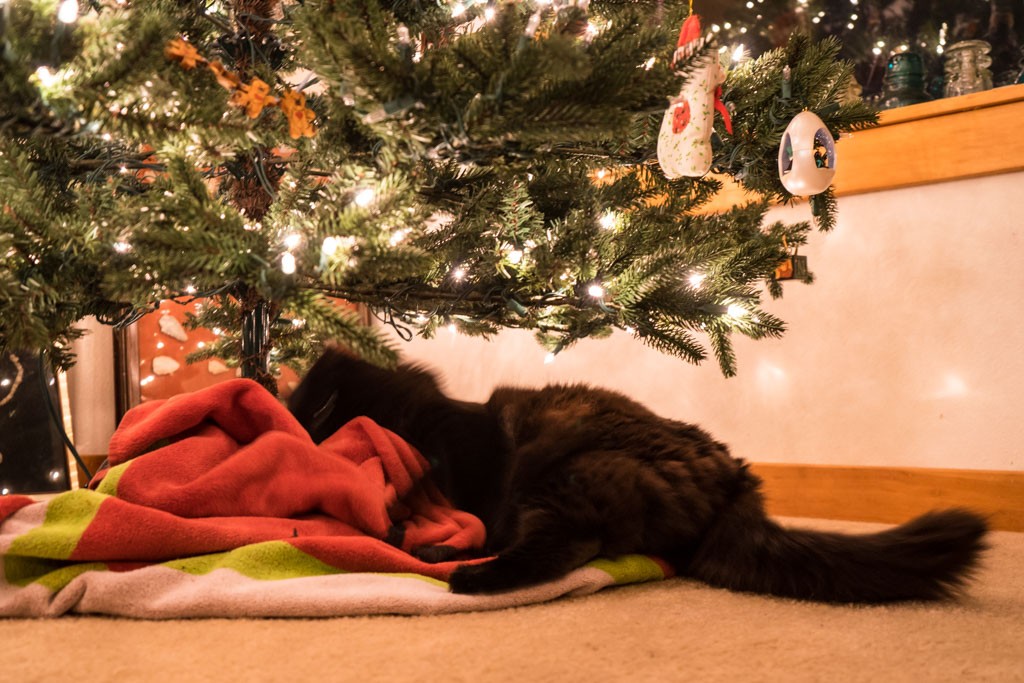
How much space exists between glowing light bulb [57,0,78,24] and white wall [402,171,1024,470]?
1.02 m

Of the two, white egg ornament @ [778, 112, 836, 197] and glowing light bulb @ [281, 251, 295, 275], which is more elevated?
white egg ornament @ [778, 112, 836, 197]

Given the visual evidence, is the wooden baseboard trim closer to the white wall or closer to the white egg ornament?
→ the white wall

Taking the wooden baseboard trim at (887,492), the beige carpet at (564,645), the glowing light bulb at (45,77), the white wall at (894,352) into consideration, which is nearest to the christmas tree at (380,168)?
the glowing light bulb at (45,77)

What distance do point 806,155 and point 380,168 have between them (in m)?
0.54

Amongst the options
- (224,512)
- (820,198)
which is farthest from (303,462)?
(820,198)

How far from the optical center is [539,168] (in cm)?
126

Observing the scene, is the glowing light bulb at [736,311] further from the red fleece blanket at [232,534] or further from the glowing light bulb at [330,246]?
the glowing light bulb at [330,246]

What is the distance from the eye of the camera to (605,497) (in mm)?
1047

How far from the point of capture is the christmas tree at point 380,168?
721 mm

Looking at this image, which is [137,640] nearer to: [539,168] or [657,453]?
[657,453]

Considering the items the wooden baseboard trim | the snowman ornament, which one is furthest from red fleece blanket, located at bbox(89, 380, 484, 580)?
the wooden baseboard trim

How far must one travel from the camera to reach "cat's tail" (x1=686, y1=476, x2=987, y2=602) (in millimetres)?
925

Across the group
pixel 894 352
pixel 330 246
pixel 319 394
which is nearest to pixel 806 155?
pixel 330 246

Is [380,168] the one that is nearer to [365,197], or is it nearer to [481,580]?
[365,197]
